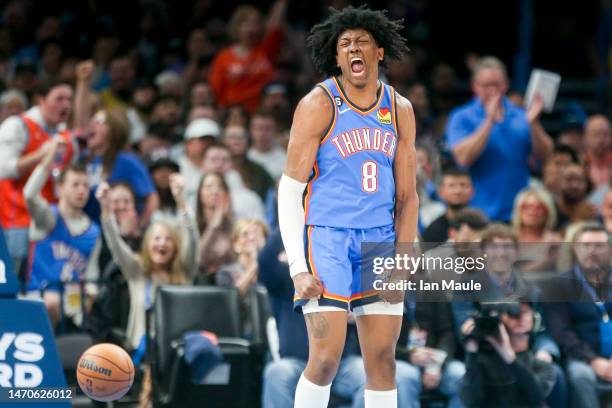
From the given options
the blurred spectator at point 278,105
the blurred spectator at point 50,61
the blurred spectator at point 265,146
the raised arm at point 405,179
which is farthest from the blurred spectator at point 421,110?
the raised arm at point 405,179

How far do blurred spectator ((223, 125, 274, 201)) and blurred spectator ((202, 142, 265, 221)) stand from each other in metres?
0.23

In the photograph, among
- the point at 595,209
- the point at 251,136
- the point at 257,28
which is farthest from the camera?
the point at 257,28

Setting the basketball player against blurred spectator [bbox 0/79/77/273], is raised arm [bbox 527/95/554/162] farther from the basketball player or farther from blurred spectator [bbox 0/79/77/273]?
the basketball player

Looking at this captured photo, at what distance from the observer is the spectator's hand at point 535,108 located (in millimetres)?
10289

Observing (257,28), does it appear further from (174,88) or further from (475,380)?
(475,380)

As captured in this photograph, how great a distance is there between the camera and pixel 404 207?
6.37 metres

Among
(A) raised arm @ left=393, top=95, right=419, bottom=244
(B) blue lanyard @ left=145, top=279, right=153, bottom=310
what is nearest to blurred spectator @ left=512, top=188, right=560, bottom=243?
(B) blue lanyard @ left=145, top=279, right=153, bottom=310

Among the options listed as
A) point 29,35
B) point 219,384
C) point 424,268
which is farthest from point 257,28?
point 424,268

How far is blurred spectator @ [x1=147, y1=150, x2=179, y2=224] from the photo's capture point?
1015cm

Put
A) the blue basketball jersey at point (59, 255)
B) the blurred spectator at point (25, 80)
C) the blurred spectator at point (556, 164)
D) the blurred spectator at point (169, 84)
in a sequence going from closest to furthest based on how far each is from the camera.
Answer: the blue basketball jersey at point (59, 255) < the blurred spectator at point (556, 164) < the blurred spectator at point (25, 80) < the blurred spectator at point (169, 84)

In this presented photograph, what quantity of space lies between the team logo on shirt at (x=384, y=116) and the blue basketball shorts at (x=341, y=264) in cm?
52

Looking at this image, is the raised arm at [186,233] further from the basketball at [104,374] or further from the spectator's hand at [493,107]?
the spectator's hand at [493,107]

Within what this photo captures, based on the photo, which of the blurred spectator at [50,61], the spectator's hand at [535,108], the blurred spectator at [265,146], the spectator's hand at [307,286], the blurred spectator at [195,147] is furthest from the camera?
the blurred spectator at [50,61]

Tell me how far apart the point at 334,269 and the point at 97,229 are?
379cm
